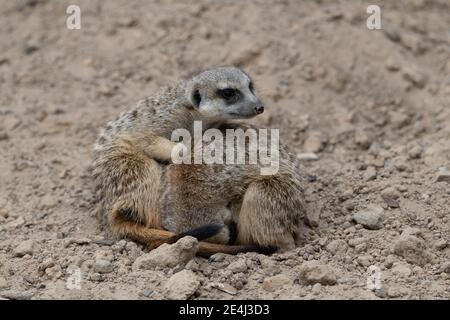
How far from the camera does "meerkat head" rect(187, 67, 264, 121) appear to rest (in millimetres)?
3822

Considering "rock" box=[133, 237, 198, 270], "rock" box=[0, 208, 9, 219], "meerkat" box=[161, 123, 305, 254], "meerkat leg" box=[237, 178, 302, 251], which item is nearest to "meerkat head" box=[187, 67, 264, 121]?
"meerkat" box=[161, 123, 305, 254]

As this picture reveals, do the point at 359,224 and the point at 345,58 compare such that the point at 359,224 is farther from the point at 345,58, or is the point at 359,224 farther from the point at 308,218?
the point at 345,58

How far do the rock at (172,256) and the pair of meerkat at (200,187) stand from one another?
0.36 ft

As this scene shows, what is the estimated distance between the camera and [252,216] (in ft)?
11.6

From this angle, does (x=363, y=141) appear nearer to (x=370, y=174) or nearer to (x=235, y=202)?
(x=370, y=174)

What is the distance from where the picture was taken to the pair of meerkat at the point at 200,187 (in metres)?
3.54

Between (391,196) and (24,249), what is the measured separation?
1.82 meters

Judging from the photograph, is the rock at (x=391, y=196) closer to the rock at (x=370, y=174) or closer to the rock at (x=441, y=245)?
the rock at (x=370, y=174)

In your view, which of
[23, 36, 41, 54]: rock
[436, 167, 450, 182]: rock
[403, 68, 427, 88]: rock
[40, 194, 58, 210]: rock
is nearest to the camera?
[436, 167, 450, 182]: rock

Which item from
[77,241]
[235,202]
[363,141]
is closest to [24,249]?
[77,241]

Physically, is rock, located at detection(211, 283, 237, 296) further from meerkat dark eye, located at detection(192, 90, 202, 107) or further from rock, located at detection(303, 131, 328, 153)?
rock, located at detection(303, 131, 328, 153)

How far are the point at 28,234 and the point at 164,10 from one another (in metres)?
2.45

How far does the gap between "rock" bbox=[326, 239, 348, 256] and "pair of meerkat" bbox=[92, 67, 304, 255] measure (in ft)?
0.61

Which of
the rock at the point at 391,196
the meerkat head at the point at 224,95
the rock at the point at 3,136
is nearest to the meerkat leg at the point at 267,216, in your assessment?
the meerkat head at the point at 224,95
